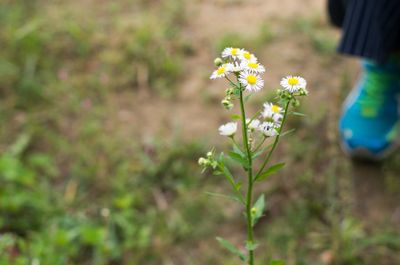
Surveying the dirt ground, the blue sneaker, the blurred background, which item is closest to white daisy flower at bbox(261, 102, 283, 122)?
the blurred background

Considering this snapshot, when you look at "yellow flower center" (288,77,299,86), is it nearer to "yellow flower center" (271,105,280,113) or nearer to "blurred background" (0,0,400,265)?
"yellow flower center" (271,105,280,113)

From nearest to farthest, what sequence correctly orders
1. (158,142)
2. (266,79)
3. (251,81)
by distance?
(251,81)
(158,142)
(266,79)

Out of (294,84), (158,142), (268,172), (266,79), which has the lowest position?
(158,142)

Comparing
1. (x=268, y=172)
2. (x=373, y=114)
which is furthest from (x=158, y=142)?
(x=268, y=172)

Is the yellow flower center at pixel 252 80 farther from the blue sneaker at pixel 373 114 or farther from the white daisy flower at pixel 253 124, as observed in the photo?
the blue sneaker at pixel 373 114

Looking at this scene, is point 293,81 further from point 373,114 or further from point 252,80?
point 373,114
